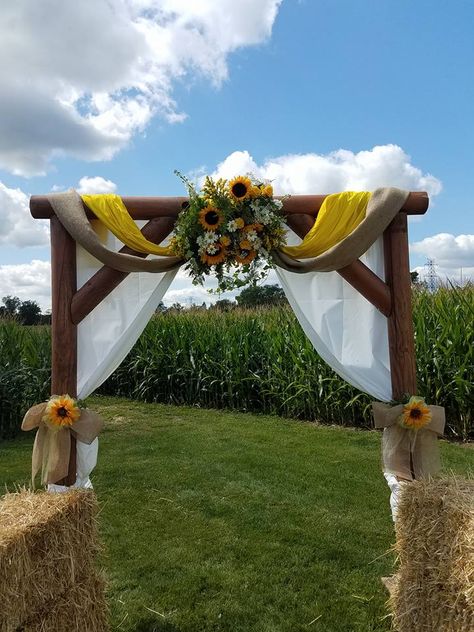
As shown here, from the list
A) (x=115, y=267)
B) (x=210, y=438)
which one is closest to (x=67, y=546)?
(x=115, y=267)

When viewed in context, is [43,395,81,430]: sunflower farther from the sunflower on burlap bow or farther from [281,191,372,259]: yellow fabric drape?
[281,191,372,259]: yellow fabric drape

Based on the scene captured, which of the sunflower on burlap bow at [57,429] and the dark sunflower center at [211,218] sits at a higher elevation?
the dark sunflower center at [211,218]

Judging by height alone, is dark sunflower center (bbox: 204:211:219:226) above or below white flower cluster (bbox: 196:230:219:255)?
above

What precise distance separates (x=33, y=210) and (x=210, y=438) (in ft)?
14.9

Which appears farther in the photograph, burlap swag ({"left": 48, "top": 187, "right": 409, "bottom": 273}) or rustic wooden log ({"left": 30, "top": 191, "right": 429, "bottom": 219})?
rustic wooden log ({"left": 30, "top": 191, "right": 429, "bottom": 219})

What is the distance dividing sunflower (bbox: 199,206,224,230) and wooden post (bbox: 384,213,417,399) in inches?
43.7

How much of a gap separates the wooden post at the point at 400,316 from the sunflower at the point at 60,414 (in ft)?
6.61

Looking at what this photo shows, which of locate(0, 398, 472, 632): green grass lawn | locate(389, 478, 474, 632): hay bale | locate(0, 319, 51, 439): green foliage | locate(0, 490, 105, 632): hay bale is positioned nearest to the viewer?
locate(0, 490, 105, 632): hay bale

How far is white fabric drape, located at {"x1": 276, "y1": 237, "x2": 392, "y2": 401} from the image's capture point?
355 cm

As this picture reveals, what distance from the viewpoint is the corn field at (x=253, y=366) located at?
6.79 m

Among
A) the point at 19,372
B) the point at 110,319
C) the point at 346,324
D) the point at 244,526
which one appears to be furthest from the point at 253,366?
the point at 110,319

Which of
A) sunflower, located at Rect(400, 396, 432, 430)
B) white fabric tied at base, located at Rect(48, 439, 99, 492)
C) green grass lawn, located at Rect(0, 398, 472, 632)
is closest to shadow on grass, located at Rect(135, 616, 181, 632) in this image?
green grass lawn, located at Rect(0, 398, 472, 632)

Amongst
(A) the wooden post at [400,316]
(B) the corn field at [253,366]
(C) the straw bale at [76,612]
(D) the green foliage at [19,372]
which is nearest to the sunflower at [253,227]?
(A) the wooden post at [400,316]

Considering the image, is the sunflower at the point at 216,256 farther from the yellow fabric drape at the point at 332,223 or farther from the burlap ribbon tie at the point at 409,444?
the burlap ribbon tie at the point at 409,444
